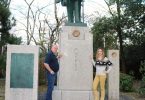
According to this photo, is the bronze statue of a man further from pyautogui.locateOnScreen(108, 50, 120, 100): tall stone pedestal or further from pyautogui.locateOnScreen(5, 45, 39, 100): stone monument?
pyautogui.locateOnScreen(5, 45, 39, 100): stone monument

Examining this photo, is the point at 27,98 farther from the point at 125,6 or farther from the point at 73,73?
the point at 125,6

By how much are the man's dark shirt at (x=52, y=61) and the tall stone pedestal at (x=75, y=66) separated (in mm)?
1024

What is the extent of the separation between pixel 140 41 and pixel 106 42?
267 cm

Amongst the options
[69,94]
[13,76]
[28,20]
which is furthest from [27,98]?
[28,20]

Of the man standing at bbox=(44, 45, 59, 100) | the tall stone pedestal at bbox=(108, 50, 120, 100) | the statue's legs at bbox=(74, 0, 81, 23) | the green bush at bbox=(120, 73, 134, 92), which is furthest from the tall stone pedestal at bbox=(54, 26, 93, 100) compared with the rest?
the green bush at bbox=(120, 73, 134, 92)

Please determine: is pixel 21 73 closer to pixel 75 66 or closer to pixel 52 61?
pixel 52 61

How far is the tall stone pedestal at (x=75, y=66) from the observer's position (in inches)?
533

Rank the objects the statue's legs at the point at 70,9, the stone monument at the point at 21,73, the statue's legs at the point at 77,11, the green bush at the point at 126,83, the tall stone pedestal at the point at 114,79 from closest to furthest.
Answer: the stone monument at the point at 21,73, the statue's legs at the point at 77,11, the statue's legs at the point at 70,9, the tall stone pedestal at the point at 114,79, the green bush at the point at 126,83

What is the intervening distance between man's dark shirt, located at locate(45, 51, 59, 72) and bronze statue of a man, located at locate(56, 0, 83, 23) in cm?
236

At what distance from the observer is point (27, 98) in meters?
12.1

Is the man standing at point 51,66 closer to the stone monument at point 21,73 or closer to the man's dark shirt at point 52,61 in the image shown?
the man's dark shirt at point 52,61

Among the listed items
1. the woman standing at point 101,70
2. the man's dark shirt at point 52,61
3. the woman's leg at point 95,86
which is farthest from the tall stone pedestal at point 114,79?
the man's dark shirt at point 52,61

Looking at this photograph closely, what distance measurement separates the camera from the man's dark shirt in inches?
486

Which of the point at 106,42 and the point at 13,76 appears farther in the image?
the point at 106,42
